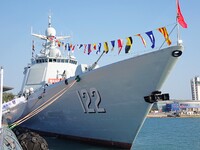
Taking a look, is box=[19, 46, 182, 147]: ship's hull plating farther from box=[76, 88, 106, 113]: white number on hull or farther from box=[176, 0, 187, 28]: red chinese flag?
box=[176, 0, 187, 28]: red chinese flag

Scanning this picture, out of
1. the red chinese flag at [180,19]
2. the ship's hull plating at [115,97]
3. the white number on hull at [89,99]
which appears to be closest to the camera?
the red chinese flag at [180,19]

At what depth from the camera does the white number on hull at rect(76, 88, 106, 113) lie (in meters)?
10.3

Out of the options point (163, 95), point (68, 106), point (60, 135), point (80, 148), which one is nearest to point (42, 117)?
point (60, 135)

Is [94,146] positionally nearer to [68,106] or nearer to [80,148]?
[80,148]

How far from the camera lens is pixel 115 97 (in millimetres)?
9852

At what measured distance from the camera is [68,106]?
1172 cm

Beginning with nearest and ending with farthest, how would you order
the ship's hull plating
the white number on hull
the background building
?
the ship's hull plating
the white number on hull
the background building

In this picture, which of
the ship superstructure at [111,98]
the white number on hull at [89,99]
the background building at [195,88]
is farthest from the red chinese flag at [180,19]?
the background building at [195,88]

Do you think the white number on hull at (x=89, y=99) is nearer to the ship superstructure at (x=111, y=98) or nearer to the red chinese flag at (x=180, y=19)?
the ship superstructure at (x=111, y=98)

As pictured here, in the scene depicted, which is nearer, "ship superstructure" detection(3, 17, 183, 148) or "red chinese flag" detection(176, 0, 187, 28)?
"red chinese flag" detection(176, 0, 187, 28)

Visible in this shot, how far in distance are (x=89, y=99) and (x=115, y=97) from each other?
123 cm

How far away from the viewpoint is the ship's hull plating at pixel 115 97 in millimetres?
9023

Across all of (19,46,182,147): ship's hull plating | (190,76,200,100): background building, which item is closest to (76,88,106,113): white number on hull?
(19,46,182,147): ship's hull plating

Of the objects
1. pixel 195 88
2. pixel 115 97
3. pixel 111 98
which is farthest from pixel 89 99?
pixel 195 88
